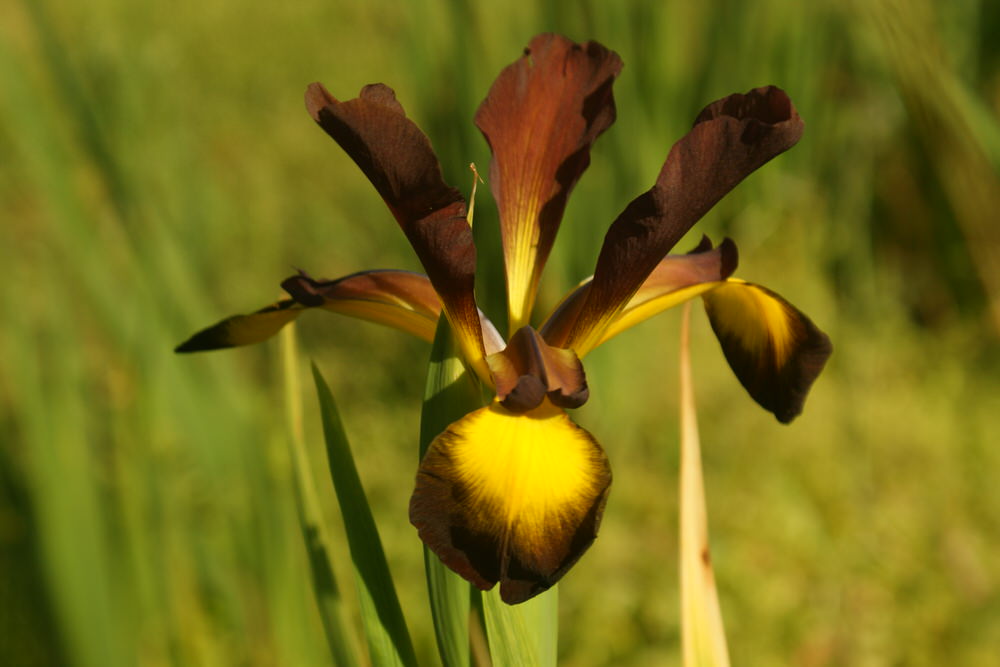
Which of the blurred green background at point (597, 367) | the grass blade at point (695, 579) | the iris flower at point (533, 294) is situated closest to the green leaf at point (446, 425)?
the iris flower at point (533, 294)

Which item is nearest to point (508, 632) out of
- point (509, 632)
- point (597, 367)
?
point (509, 632)

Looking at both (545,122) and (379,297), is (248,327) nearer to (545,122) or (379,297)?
(379,297)

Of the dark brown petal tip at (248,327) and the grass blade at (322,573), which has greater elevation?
the dark brown petal tip at (248,327)

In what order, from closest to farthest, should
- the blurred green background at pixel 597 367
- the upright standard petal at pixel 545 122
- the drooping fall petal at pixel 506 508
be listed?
the drooping fall petal at pixel 506 508
the upright standard petal at pixel 545 122
the blurred green background at pixel 597 367

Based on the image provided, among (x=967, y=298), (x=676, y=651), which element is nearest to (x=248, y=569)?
(x=676, y=651)

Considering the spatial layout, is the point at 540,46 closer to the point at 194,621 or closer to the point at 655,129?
the point at 194,621

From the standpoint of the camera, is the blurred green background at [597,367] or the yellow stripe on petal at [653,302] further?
the blurred green background at [597,367]

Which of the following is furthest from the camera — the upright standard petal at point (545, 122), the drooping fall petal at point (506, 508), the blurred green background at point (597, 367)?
the blurred green background at point (597, 367)

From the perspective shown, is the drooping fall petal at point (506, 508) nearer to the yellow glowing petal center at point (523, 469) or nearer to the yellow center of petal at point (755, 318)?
the yellow glowing petal center at point (523, 469)
